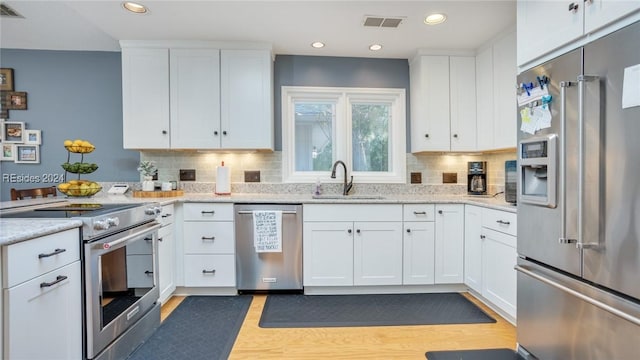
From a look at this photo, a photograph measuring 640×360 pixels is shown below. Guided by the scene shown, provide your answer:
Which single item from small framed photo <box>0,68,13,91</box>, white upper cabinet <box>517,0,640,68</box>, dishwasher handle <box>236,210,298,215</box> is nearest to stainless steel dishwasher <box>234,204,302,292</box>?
dishwasher handle <box>236,210,298,215</box>

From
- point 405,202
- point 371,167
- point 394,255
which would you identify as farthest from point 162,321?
point 371,167

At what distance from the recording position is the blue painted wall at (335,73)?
3.25m

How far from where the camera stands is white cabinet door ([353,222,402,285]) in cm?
275

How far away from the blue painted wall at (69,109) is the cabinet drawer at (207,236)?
106 centimetres

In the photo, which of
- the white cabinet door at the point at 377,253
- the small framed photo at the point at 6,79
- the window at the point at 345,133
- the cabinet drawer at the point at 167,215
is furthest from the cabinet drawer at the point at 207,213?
the small framed photo at the point at 6,79

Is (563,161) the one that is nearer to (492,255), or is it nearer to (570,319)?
(570,319)

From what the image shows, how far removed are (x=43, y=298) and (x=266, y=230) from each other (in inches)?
60.4

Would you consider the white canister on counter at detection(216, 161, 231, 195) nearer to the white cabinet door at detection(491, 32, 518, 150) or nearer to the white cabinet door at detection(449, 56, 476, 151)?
the white cabinet door at detection(449, 56, 476, 151)

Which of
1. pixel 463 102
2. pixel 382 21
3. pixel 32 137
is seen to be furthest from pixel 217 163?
pixel 463 102

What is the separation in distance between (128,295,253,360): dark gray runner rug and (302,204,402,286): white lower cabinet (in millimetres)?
683

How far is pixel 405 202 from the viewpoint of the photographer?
108 inches

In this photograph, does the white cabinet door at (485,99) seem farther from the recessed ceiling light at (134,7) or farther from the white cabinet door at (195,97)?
the recessed ceiling light at (134,7)

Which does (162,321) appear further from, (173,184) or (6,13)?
(6,13)

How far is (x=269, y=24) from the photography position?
8.41 feet
